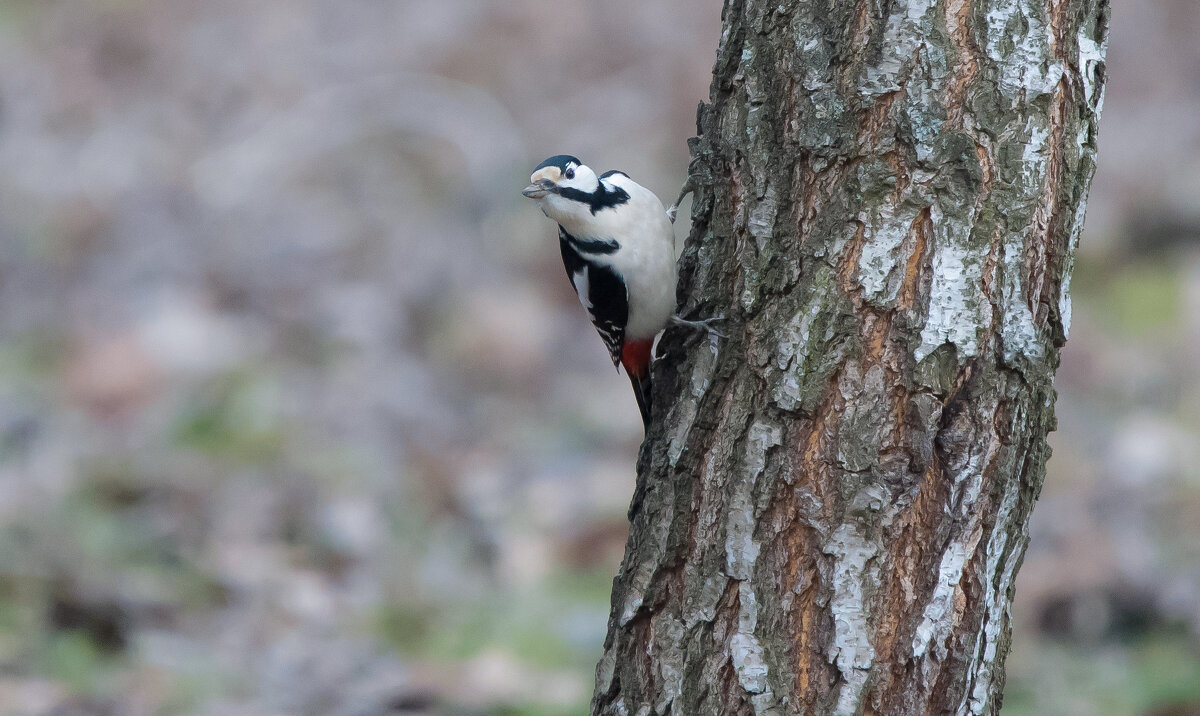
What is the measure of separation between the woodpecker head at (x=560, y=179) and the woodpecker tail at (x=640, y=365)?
47cm

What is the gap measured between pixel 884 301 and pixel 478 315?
502 centimetres

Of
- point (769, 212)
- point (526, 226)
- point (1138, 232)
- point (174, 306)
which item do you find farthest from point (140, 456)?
point (1138, 232)

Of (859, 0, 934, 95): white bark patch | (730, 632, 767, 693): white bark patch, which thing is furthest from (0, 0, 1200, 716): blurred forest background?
(859, 0, 934, 95): white bark patch

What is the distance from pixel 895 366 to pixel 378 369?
185 inches

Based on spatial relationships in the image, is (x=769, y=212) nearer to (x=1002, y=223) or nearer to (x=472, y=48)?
(x=1002, y=223)

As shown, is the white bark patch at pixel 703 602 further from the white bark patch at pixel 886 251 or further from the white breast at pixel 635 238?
the white breast at pixel 635 238

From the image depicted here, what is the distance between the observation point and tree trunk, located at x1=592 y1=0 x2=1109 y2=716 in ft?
6.44

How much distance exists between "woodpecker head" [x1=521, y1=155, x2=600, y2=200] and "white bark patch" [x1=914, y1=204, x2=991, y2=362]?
1.42m

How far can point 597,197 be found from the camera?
3215 millimetres

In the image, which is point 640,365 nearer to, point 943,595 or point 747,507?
point 747,507

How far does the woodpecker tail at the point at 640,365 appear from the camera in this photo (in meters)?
3.34

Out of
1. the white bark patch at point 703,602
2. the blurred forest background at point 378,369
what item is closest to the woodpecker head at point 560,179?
the white bark patch at point 703,602

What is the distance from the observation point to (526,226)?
7.81 m

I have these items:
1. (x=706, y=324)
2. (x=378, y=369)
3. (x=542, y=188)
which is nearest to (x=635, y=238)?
(x=542, y=188)
